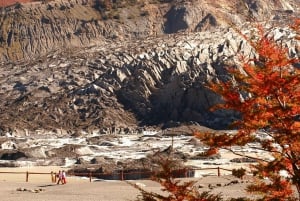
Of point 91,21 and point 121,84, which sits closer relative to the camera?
point 121,84

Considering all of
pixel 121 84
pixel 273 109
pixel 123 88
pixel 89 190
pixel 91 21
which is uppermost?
pixel 91 21

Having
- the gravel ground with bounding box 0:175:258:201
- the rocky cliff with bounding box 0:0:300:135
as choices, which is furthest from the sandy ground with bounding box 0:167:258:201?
the rocky cliff with bounding box 0:0:300:135

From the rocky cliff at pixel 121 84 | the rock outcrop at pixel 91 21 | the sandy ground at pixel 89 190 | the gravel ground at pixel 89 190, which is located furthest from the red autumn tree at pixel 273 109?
the rock outcrop at pixel 91 21

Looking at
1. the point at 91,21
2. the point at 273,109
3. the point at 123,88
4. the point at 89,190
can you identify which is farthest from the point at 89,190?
the point at 91,21

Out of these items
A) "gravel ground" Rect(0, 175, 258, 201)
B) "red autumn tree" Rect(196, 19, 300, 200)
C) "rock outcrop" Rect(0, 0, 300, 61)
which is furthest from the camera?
"rock outcrop" Rect(0, 0, 300, 61)

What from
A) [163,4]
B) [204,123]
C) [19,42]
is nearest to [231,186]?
[204,123]

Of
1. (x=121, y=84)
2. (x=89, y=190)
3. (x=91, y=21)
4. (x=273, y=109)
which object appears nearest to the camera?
(x=273, y=109)

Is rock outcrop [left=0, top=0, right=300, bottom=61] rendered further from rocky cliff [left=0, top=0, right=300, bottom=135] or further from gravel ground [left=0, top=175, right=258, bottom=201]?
gravel ground [left=0, top=175, right=258, bottom=201]

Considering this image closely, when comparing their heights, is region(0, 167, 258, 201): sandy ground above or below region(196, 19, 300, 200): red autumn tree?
below

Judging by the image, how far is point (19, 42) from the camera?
116 meters

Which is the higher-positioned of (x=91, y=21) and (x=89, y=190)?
(x=91, y=21)

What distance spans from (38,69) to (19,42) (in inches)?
1256

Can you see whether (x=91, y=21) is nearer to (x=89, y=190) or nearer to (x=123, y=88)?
(x=123, y=88)

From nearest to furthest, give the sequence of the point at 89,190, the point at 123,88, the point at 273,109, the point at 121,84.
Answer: the point at 273,109 → the point at 89,190 → the point at 123,88 → the point at 121,84
